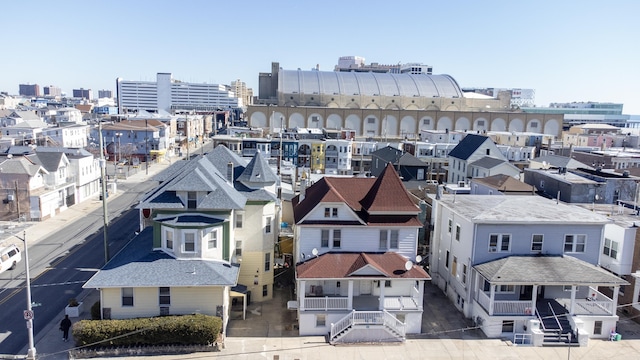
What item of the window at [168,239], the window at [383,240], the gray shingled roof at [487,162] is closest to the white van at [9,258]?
the window at [168,239]

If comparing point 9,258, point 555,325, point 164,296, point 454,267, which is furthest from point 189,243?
point 555,325

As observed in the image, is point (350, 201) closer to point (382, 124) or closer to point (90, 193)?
point (90, 193)

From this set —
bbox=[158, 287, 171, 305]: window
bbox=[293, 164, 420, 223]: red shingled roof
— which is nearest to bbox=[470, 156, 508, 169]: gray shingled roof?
bbox=[293, 164, 420, 223]: red shingled roof

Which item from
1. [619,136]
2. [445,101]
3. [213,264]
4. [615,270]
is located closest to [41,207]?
[213,264]

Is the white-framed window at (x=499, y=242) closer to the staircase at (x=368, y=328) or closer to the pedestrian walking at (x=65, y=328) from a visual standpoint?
the staircase at (x=368, y=328)

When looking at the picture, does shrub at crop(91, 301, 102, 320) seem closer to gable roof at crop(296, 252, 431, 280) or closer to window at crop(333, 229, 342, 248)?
gable roof at crop(296, 252, 431, 280)
